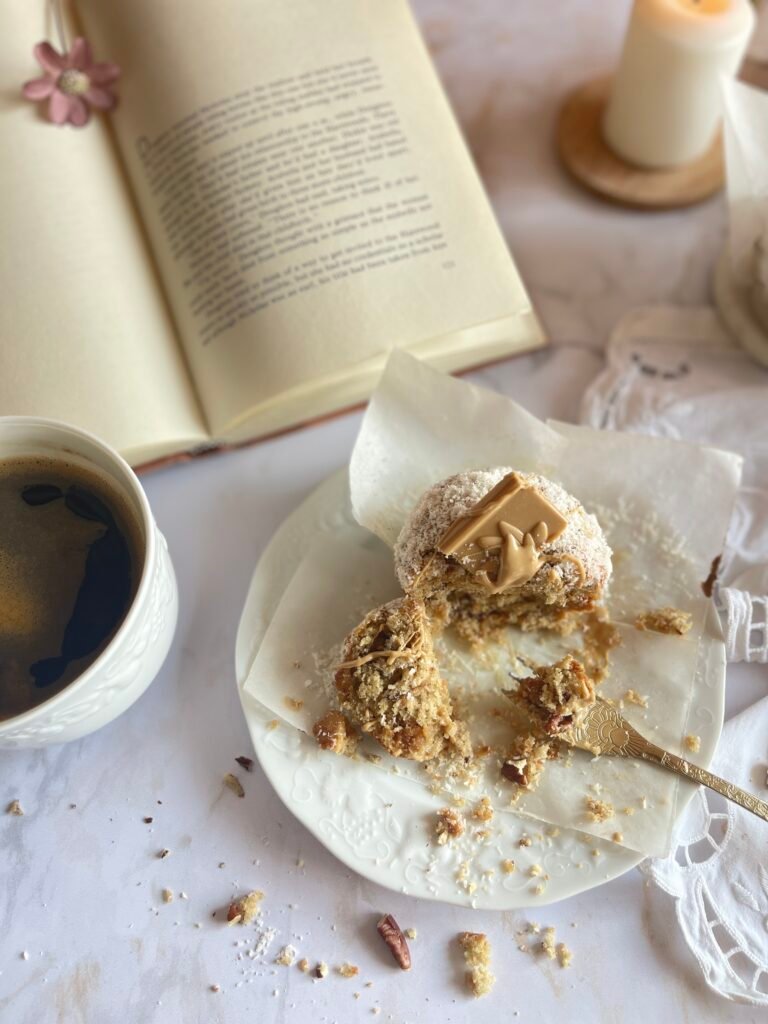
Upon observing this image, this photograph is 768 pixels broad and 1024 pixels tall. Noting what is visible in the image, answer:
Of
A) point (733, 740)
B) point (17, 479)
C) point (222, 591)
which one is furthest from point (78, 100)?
point (733, 740)

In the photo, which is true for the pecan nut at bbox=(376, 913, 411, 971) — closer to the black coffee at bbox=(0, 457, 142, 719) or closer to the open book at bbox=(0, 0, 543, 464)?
the black coffee at bbox=(0, 457, 142, 719)

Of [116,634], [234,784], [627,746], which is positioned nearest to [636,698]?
[627,746]

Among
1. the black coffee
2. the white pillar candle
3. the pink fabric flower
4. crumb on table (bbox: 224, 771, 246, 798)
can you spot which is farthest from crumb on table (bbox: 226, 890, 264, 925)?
the white pillar candle

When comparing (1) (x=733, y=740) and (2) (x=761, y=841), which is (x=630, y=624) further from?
(2) (x=761, y=841)

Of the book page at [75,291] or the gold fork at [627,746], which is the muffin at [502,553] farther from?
the book page at [75,291]

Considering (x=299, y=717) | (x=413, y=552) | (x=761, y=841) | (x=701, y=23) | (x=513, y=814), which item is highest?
(x=701, y=23)

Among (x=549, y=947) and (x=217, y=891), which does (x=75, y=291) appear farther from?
(x=549, y=947)
